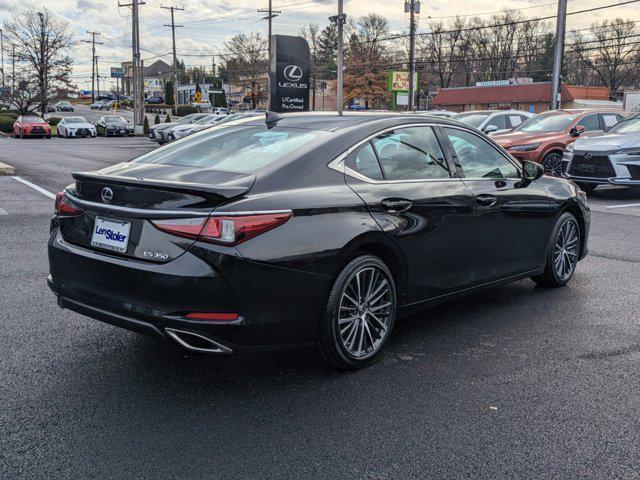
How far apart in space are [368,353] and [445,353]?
620 millimetres

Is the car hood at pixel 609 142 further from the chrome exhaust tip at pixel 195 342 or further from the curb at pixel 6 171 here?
the curb at pixel 6 171

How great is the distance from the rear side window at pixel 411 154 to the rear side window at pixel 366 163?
0.17 feet

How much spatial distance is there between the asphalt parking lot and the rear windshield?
1.19 metres

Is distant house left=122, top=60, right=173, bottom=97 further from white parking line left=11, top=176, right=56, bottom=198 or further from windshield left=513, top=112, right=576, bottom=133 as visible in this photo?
windshield left=513, top=112, right=576, bottom=133

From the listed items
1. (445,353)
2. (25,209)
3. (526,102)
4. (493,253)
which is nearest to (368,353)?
(445,353)

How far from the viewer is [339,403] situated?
365 cm

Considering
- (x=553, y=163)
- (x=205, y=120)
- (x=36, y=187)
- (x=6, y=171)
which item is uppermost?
(x=205, y=120)

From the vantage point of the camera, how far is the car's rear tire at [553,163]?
47.9 feet

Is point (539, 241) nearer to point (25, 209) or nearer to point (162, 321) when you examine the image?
point (162, 321)

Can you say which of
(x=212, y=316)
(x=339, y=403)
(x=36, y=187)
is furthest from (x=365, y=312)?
(x=36, y=187)

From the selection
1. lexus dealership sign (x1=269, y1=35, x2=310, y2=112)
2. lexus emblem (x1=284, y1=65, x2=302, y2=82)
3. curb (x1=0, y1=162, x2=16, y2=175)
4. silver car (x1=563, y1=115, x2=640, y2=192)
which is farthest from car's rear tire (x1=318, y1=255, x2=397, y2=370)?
lexus emblem (x1=284, y1=65, x2=302, y2=82)

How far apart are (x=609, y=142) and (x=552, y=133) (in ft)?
7.21

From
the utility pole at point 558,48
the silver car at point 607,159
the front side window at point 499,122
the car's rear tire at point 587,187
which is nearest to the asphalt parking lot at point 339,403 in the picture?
the silver car at point 607,159

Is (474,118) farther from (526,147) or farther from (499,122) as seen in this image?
(526,147)
